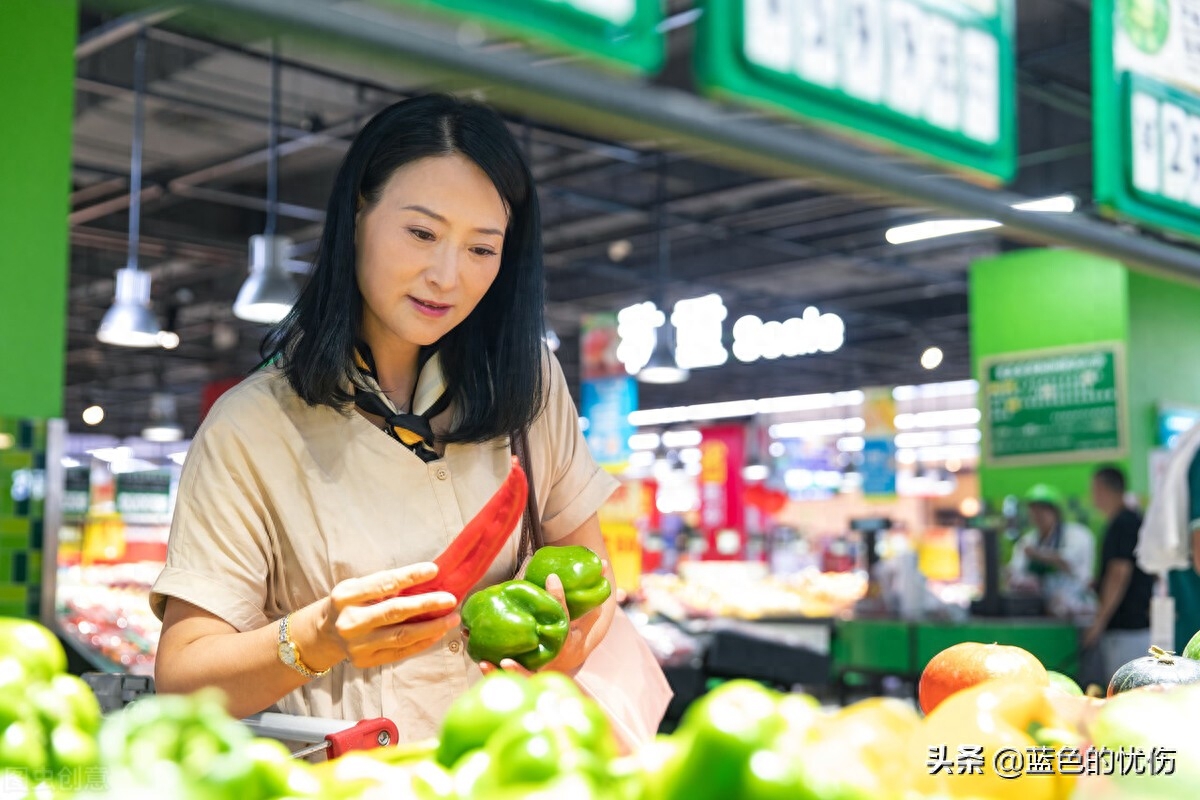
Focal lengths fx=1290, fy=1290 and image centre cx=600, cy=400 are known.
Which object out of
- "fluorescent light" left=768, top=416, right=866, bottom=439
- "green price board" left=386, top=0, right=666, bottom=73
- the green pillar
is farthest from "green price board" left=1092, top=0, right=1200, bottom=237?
"fluorescent light" left=768, top=416, right=866, bottom=439

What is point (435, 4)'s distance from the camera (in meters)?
2.25

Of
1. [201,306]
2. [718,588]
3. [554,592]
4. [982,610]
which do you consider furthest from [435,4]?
[201,306]

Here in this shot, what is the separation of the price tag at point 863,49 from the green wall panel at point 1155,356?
8.60 meters

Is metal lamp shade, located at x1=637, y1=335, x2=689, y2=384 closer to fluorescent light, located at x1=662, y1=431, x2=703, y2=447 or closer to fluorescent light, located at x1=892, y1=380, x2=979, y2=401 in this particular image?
fluorescent light, located at x1=892, y1=380, x2=979, y2=401

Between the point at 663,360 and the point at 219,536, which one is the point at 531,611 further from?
the point at 663,360

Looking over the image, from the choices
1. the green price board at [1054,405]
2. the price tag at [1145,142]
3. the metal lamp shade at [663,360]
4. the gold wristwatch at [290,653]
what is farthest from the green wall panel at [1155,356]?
the gold wristwatch at [290,653]

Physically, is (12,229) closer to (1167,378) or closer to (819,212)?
(1167,378)

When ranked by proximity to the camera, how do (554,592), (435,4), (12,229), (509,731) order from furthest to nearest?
(12,229) → (435,4) → (554,592) → (509,731)

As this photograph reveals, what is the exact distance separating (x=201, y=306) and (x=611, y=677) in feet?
64.7

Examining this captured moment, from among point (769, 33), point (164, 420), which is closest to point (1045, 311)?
point (769, 33)

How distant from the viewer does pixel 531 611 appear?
186 centimetres

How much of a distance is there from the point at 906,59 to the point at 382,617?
231cm

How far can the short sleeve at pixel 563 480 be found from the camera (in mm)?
2248

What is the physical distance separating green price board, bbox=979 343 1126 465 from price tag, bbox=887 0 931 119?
8342mm
